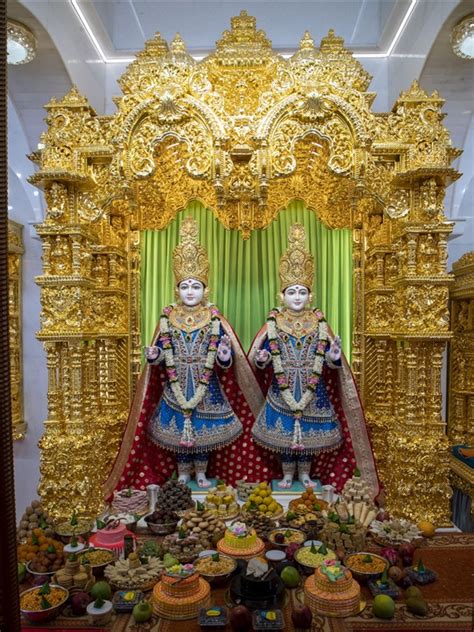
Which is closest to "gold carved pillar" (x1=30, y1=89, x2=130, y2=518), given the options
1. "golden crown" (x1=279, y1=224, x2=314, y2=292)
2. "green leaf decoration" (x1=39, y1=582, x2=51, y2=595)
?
"green leaf decoration" (x1=39, y1=582, x2=51, y2=595)

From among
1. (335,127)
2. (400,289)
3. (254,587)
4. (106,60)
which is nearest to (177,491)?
(254,587)

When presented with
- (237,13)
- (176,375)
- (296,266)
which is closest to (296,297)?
(296,266)

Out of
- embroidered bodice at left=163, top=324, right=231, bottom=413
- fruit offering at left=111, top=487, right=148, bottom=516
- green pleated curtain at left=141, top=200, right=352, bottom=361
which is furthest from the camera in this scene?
green pleated curtain at left=141, top=200, right=352, bottom=361

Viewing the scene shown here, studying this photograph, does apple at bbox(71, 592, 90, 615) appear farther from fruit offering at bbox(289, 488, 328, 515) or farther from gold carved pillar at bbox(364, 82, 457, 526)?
gold carved pillar at bbox(364, 82, 457, 526)

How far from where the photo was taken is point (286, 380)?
469 centimetres

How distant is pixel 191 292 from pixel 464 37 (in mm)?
3428

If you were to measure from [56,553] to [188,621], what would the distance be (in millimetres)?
1042

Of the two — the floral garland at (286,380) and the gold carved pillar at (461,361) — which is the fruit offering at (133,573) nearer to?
the floral garland at (286,380)

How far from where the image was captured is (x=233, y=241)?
5.67 m

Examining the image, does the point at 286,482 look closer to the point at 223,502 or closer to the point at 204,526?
the point at 223,502

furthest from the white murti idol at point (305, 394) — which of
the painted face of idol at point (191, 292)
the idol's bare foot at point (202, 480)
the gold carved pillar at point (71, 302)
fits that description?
the gold carved pillar at point (71, 302)

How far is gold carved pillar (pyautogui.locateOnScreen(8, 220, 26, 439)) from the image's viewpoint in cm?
→ 571

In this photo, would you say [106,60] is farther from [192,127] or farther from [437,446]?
[437,446]

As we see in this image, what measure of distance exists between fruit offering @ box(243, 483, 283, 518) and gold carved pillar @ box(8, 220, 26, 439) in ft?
9.87
